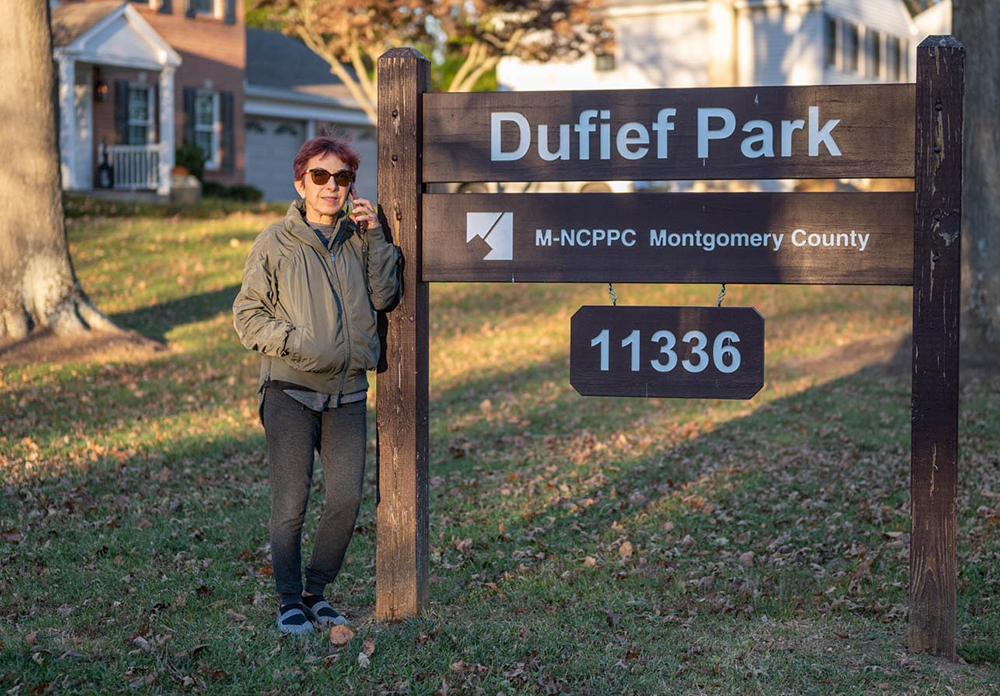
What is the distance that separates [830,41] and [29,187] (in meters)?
25.6

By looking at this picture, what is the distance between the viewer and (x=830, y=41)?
3288 centimetres

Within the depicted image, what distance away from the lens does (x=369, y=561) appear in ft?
21.5

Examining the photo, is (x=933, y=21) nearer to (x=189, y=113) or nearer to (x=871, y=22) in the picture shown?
Answer: (x=871, y=22)

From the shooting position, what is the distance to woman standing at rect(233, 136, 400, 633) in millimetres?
4949

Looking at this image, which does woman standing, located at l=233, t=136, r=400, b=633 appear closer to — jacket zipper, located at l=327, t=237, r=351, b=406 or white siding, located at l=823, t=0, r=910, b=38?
jacket zipper, located at l=327, t=237, r=351, b=406

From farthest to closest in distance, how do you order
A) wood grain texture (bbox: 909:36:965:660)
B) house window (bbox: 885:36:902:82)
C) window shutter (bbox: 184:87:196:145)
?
house window (bbox: 885:36:902:82)
window shutter (bbox: 184:87:196:145)
wood grain texture (bbox: 909:36:965:660)

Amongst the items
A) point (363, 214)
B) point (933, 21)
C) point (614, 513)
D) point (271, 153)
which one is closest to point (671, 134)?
point (363, 214)

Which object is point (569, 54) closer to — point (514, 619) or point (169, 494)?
point (169, 494)

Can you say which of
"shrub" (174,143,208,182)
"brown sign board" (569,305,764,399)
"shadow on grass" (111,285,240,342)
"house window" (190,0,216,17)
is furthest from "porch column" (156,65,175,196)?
"brown sign board" (569,305,764,399)

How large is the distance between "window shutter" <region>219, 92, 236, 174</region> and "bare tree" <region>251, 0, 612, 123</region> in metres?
2.70

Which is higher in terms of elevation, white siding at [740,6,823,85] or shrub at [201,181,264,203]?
white siding at [740,6,823,85]

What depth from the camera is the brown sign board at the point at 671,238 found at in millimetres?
5020

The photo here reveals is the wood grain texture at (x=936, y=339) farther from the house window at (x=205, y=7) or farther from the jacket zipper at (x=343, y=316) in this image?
the house window at (x=205, y=7)

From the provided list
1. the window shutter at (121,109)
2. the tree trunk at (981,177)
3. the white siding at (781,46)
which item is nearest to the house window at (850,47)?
the white siding at (781,46)
